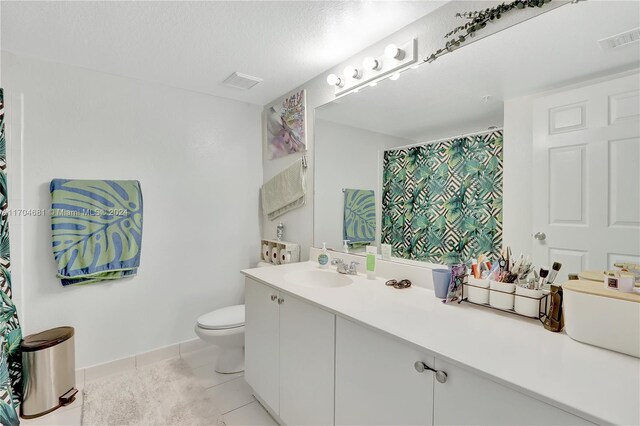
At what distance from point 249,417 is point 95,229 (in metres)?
1.66

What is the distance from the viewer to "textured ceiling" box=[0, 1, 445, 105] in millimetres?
1530

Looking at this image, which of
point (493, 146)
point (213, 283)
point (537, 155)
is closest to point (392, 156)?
point (493, 146)

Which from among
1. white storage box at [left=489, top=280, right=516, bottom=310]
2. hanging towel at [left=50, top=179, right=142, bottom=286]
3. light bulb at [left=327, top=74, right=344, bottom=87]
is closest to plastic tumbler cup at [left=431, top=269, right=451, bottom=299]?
white storage box at [left=489, top=280, right=516, bottom=310]

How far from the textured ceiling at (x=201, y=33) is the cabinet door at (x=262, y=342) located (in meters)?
1.48

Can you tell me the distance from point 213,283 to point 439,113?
2280 mm

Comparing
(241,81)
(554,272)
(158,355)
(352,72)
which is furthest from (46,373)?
(554,272)

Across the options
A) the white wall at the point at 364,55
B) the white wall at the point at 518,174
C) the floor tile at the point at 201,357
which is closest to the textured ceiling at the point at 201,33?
the white wall at the point at 364,55

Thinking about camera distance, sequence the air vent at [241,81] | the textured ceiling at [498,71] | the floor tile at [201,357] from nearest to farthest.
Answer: the textured ceiling at [498,71] < the air vent at [241,81] < the floor tile at [201,357]

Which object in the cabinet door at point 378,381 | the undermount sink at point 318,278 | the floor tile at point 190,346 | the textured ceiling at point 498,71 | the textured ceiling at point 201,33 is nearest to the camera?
the cabinet door at point 378,381

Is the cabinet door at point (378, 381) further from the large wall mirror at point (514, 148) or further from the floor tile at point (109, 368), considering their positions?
the floor tile at point (109, 368)

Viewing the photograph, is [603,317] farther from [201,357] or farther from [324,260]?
[201,357]

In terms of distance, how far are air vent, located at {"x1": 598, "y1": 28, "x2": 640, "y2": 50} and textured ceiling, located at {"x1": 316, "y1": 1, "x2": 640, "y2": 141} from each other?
2 cm

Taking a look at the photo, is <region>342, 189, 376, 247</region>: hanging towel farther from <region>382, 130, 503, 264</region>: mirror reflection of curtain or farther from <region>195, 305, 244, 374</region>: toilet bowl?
<region>195, 305, 244, 374</region>: toilet bowl

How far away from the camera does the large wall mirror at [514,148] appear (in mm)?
1039
